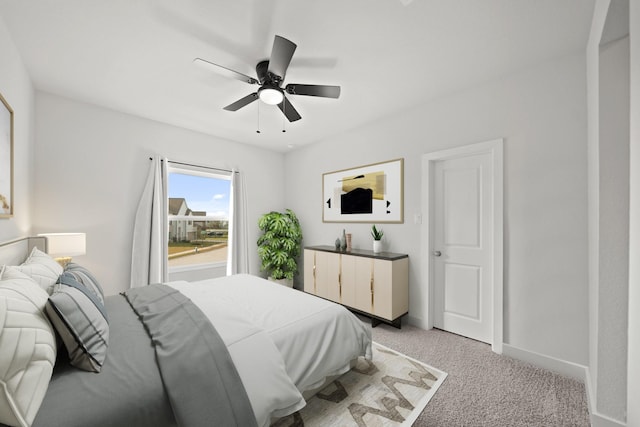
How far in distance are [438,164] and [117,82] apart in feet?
11.2

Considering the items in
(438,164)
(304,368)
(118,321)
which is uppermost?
(438,164)

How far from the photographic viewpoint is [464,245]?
273 cm

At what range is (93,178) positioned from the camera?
9.91 ft

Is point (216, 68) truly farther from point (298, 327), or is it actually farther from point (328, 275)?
point (328, 275)

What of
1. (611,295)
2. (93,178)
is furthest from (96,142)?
(611,295)

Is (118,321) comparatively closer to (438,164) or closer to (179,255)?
(179,255)

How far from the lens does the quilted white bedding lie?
151 cm

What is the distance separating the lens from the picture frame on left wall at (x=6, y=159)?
5.85ft

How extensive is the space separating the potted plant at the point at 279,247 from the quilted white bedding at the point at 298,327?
6.25ft

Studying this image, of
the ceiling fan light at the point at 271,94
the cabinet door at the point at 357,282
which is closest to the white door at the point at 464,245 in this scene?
the cabinet door at the point at 357,282

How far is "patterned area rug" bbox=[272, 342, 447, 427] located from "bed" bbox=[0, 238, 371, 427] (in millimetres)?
202

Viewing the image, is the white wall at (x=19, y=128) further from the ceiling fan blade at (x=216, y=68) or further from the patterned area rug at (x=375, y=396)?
the patterned area rug at (x=375, y=396)

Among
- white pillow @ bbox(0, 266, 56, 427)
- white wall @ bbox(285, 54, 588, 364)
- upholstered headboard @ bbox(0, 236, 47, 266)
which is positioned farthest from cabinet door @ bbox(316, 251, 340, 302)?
upholstered headboard @ bbox(0, 236, 47, 266)

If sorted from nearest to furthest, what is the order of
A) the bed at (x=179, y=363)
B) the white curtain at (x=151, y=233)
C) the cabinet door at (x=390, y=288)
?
the bed at (x=179, y=363), the cabinet door at (x=390, y=288), the white curtain at (x=151, y=233)
